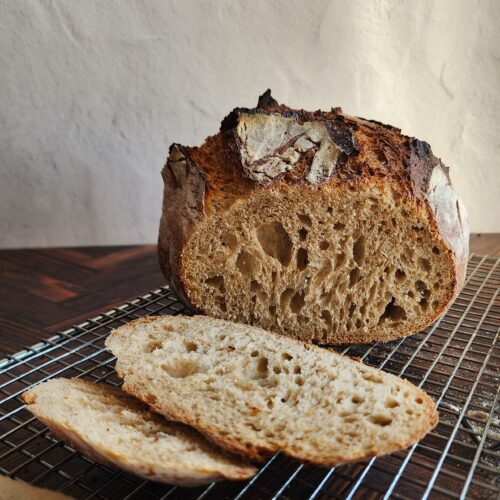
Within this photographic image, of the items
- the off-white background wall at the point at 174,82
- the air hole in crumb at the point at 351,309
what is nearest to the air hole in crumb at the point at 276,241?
the air hole in crumb at the point at 351,309

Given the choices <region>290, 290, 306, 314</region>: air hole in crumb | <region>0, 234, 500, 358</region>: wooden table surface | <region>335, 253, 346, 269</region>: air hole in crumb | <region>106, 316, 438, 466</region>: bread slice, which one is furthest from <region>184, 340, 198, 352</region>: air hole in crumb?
<region>0, 234, 500, 358</region>: wooden table surface

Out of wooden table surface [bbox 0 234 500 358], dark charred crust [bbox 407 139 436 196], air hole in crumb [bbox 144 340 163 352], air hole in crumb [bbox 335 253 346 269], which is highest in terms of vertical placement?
dark charred crust [bbox 407 139 436 196]

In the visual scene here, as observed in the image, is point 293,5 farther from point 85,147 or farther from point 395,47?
point 85,147

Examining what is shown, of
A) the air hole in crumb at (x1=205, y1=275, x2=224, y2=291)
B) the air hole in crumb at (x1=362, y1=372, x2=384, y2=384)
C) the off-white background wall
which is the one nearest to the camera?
the air hole in crumb at (x1=362, y1=372, x2=384, y2=384)

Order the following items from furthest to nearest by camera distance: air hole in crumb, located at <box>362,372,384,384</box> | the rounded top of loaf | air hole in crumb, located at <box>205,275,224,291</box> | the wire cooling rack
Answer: air hole in crumb, located at <box>205,275,224,291</box> → the rounded top of loaf → air hole in crumb, located at <box>362,372,384,384</box> → the wire cooling rack

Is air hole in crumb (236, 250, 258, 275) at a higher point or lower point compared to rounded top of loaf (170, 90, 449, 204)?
lower

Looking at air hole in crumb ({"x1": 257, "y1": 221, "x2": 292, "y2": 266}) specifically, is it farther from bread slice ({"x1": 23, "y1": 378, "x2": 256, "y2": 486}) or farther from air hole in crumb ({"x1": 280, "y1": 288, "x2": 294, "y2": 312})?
bread slice ({"x1": 23, "y1": 378, "x2": 256, "y2": 486})

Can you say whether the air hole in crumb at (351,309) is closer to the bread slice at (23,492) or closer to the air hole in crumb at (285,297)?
Answer: the air hole in crumb at (285,297)
